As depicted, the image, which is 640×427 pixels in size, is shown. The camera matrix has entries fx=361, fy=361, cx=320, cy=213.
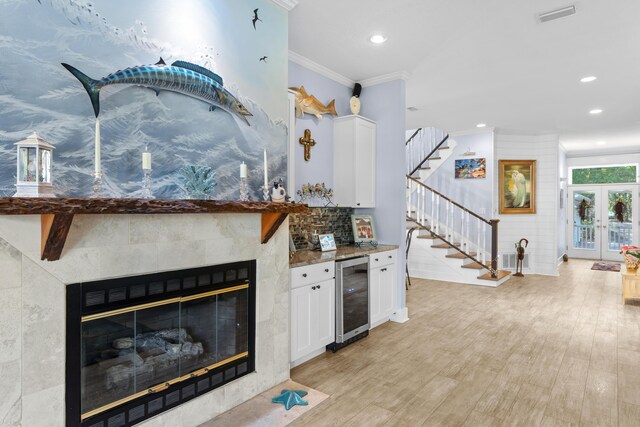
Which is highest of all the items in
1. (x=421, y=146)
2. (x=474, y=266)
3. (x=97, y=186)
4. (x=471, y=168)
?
(x=421, y=146)

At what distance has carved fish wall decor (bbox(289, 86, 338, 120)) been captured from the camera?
3863 mm

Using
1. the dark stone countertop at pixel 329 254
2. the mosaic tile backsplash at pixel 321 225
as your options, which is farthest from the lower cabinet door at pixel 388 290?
the mosaic tile backsplash at pixel 321 225

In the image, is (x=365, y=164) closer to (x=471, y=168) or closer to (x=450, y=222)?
(x=450, y=222)

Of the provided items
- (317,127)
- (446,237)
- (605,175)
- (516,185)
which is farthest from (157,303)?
(605,175)

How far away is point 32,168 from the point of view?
1622mm

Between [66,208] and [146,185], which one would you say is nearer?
[66,208]

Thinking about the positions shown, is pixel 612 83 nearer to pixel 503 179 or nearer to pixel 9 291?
pixel 503 179

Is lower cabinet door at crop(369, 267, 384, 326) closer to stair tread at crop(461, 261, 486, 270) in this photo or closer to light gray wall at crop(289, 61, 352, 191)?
light gray wall at crop(289, 61, 352, 191)

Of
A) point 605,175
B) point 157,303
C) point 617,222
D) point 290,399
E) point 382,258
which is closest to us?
point 157,303

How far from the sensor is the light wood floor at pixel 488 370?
8.08 feet

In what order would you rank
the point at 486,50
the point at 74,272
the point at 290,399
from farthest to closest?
the point at 486,50
the point at 290,399
the point at 74,272

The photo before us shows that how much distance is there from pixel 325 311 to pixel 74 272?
2.10m

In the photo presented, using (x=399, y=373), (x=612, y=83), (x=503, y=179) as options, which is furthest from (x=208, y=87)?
(x=503, y=179)

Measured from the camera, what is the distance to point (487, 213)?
24.9ft
